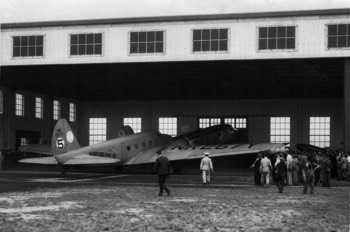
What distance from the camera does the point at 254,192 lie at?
24391 mm

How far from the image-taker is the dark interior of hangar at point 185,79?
41.5m

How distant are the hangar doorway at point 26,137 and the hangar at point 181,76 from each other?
0.55 ft

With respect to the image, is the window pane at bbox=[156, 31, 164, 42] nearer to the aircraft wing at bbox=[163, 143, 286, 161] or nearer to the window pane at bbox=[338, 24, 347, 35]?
the aircraft wing at bbox=[163, 143, 286, 161]

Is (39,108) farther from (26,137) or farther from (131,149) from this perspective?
(131,149)

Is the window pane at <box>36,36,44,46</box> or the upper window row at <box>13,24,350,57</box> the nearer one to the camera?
the upper window row at <box>13,24,350,57</box>

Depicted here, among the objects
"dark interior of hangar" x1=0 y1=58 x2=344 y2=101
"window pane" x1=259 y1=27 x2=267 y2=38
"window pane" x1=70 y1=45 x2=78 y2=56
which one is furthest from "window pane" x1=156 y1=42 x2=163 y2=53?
"window pane" x1=259 y1=27 x2=267 y2=38

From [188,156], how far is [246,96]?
21.4m

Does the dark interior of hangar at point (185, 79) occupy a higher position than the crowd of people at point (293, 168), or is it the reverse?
the dark interior of hangar at point (185, 79)

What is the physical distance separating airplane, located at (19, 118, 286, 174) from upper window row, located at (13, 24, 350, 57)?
555 centimetres

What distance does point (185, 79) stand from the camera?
49531 millimetres

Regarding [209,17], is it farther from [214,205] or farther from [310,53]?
[214,205]

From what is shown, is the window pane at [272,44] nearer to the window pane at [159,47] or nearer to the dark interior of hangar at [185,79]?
the dark interior of hangar at [185,79]

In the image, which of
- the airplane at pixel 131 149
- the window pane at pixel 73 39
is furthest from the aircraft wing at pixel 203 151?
the window pane at pixel 73 39

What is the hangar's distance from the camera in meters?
35.8
